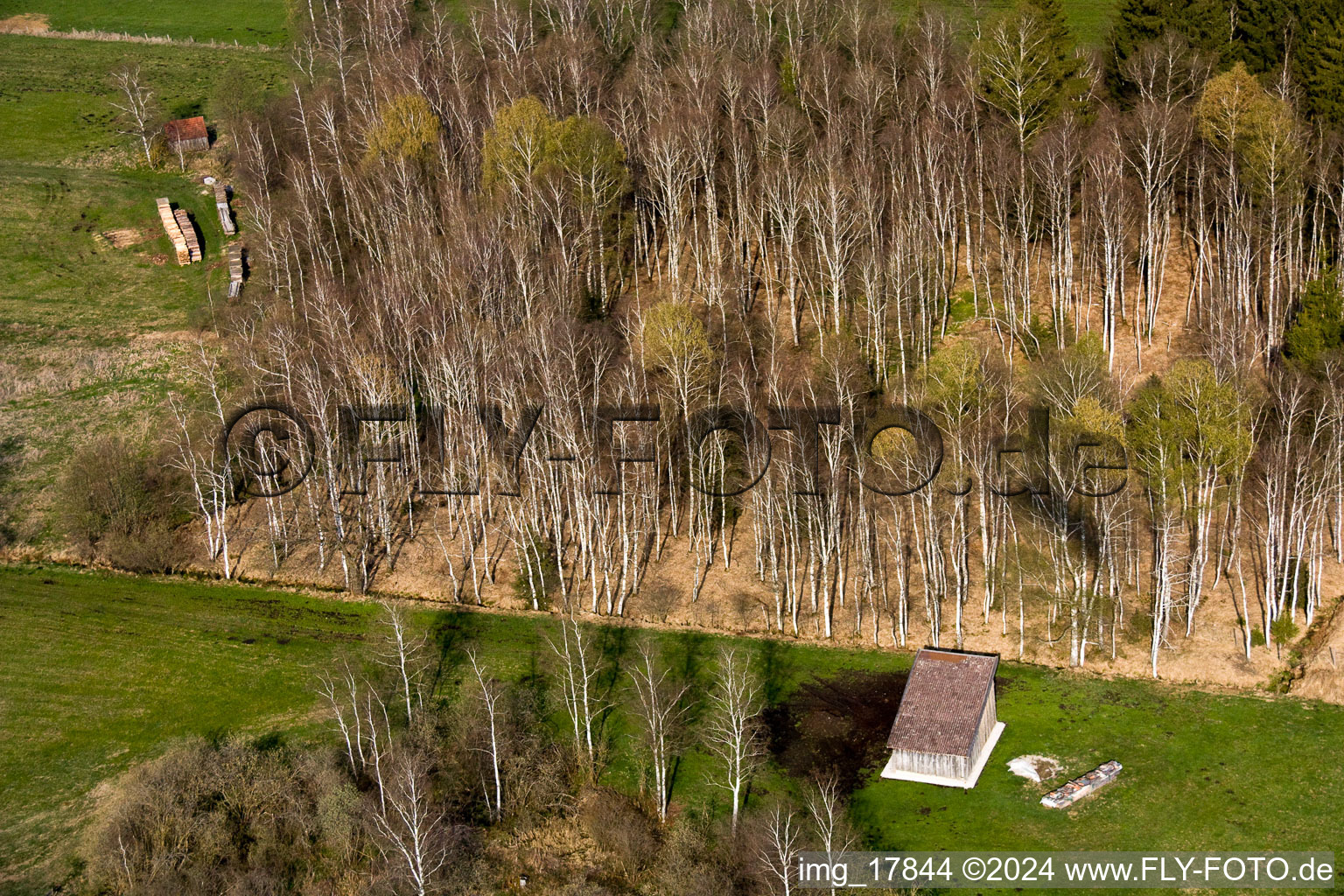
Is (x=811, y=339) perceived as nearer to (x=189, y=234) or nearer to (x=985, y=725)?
(x=985, y=725)

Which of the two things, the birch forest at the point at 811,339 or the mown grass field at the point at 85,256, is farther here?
the mown grass field at the point at 85,256

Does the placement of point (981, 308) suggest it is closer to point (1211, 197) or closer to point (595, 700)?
point (1211, 197)

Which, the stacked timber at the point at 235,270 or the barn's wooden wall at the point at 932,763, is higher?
the stacked timber at the point at 235,270

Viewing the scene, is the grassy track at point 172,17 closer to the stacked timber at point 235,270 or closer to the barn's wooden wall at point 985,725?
the stacked timber at point 235,270

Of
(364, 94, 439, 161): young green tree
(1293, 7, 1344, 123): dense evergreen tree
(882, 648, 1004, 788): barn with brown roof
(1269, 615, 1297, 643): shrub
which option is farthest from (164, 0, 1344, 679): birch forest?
(882, 648, 1004, 788): barn with brown roof

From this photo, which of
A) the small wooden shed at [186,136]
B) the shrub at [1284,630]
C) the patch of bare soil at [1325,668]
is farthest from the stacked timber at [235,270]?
the patch of bare soil at [1325,668]

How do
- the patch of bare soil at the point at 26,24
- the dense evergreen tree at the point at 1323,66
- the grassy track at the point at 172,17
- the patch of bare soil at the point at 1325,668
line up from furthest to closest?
the patch of bare soil at the point at 26,24
the grassy track at the point at 172,17
the dense evergreen tree at the point at 1323,66
the patch of bare soil at the point at 1325,668
